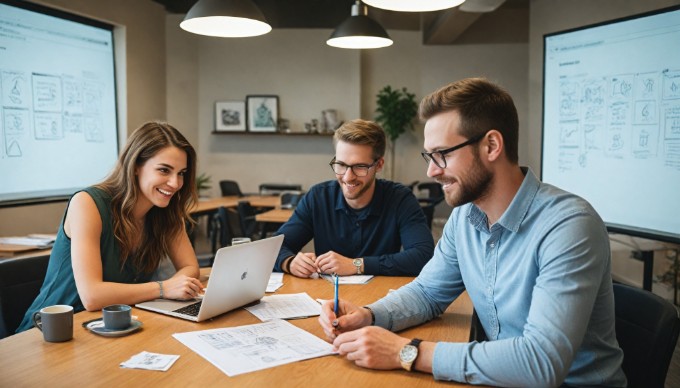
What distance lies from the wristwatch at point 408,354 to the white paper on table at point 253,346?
0.70 feet

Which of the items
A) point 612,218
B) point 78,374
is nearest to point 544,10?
point 612,218

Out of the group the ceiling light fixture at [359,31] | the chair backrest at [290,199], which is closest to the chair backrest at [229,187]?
the chair backrest at [290,199]

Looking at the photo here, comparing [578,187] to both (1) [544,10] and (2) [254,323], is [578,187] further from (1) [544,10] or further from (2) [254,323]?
(2) [254,323]

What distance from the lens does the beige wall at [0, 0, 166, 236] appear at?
205 inches

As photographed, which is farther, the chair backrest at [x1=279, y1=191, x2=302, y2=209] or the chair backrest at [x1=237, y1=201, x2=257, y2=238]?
the chair backrest at [x1=279, y1=191, x2=302, y2=209]

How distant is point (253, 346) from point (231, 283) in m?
0.30

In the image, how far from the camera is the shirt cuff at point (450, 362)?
1380mm

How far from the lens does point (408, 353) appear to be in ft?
4.77

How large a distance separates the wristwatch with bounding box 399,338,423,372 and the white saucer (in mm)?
803

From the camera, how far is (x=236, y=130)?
916 centimetres

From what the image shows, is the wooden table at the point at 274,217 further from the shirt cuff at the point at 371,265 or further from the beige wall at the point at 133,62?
the shirt cuff at the point at 371,265

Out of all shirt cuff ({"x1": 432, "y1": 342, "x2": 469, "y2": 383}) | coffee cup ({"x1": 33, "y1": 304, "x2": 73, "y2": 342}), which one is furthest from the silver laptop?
shirt cuff ({"x1": 432, "y1": 342, "x2": 469, "y2": 383})

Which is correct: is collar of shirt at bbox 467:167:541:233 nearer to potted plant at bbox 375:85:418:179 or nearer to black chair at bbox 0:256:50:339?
black chair at bbox 0:256:50:339

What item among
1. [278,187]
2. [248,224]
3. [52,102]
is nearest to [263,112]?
[278,187]
